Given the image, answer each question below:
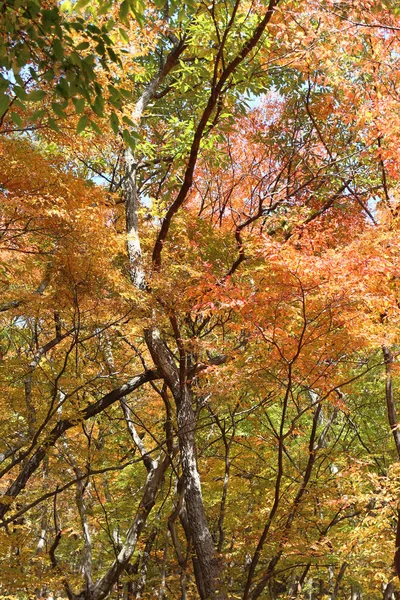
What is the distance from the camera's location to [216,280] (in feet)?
20.3

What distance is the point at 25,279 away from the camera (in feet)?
31.8

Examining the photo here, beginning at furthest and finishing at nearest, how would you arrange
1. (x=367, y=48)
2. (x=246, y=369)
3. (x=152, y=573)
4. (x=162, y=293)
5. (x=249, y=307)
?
1. (x=152, y=573)
2. (x=367, y=48)
3. (x=162, y=293)
4. (x=246, y=369)
5. (x=249, y=307)

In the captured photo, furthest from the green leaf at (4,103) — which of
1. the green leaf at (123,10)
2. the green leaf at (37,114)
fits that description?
the green leaf at (123,10)

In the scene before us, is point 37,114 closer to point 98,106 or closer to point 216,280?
point 98,106

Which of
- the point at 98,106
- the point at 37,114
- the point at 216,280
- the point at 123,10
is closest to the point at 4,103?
the point at 37,114

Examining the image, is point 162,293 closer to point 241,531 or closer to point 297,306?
point 297,306

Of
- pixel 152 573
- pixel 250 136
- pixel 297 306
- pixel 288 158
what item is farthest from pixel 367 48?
pixel 152 573

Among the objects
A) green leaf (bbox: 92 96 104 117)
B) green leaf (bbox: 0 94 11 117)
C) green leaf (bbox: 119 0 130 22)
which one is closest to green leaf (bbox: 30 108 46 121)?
green leaf (bbox: 0 94 11 117)

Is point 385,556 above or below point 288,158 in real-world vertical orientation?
below

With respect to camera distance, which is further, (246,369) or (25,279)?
(25,279)

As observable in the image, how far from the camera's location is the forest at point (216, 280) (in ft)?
18.5

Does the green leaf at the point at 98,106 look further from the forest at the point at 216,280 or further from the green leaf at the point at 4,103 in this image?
the green leaf at the point at 4,103

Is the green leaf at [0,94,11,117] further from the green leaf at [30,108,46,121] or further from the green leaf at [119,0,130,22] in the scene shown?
the green leaf at [119,0,130,22]

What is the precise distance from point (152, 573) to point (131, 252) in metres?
8.08
